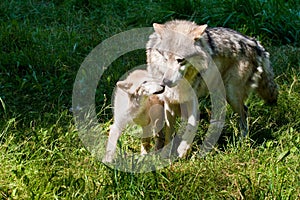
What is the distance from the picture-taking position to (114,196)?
146 inches

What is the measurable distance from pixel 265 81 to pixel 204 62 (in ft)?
2.88

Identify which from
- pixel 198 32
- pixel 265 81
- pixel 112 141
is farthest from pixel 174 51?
pixel 265 81

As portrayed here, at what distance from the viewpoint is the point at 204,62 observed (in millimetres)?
4750

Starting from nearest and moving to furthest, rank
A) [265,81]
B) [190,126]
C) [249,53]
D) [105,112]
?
[190,126], [249,53], [265,81], [105,112]

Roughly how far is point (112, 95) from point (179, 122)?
78cm

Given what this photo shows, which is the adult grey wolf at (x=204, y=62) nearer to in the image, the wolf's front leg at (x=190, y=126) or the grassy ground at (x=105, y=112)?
the wolf's front leg at (x=190, y=126)

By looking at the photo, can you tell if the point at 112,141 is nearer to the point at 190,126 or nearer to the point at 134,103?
the point at 134,103

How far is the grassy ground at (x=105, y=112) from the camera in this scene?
12.6 ft

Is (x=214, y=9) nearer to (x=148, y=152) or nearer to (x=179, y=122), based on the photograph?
(x=179, y=122)

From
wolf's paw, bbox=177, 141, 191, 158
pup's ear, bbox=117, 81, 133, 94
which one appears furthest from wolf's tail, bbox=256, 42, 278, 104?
pup's ear, bbox=117, 81, 133, 94

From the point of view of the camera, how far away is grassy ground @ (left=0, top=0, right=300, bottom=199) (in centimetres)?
383

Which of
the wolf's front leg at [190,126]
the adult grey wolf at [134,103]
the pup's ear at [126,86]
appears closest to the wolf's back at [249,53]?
the wolf's front leg at [190,126]

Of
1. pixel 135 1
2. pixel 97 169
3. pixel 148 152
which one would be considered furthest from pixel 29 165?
pixel 135 1

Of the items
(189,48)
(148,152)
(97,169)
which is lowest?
(148,152)
